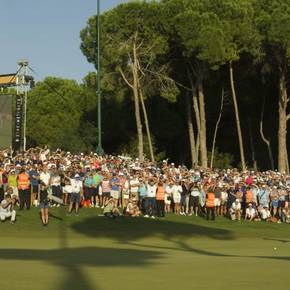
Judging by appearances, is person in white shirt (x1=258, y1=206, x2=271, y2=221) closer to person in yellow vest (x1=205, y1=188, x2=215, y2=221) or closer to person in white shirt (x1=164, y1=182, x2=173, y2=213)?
person in yellow vest (x1=205, y1=188, x2=215, y2=221)

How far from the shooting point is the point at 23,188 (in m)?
24.5

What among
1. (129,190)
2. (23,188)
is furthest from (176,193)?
(23,188)

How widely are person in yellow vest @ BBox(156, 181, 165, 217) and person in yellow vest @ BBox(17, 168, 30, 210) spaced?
505 cm

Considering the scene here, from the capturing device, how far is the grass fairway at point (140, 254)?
1032 centimetres

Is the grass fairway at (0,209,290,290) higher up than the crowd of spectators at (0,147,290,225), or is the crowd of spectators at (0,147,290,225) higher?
the crowd of spectators at (0,147,290,225)

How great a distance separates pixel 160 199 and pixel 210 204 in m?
2.31

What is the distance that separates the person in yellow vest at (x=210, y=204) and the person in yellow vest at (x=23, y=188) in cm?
730

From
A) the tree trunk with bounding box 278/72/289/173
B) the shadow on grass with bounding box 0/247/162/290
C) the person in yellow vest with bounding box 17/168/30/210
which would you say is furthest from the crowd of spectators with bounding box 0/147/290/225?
the tree trunk with bounding box 278/72/289/173

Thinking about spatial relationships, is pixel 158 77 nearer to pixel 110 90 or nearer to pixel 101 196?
pixel 110 90

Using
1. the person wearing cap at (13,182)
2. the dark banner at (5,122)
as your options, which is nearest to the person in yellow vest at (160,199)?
the person wearing cap at (13,182)

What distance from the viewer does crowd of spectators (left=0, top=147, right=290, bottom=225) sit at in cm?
2519

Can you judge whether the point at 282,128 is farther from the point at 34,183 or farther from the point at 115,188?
the point at 34,183

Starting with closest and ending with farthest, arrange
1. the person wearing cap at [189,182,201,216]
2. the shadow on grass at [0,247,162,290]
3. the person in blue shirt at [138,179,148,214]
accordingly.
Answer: the shadow on grass at [0,247,162,290] → the person in blue shirt at [138,179,148,214] → the person wearing cap at [189,182,201,216]

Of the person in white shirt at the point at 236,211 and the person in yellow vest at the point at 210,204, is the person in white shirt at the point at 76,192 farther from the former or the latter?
the person in white shirt at the point at 236,211
